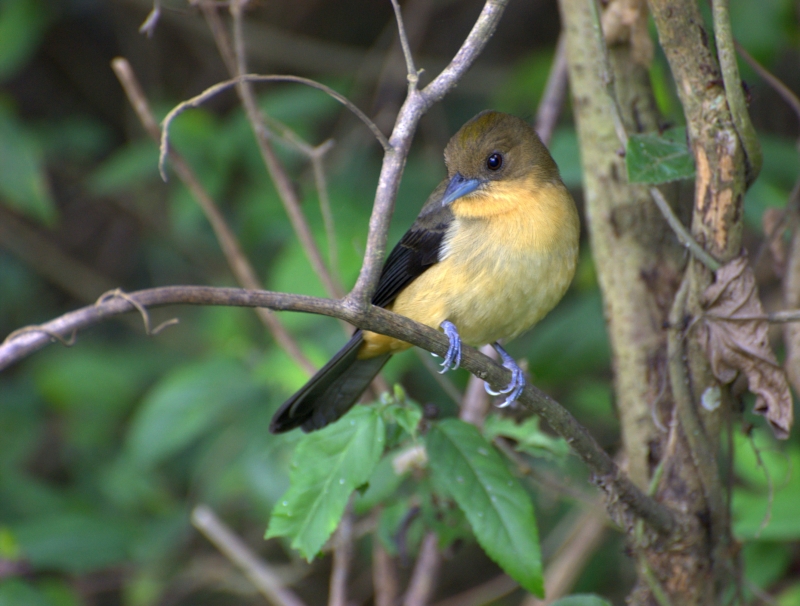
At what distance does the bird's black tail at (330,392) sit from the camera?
8.12ft

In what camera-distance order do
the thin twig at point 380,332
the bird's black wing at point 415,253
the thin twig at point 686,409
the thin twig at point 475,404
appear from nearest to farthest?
1. the thin twig at point 380,332
2. the thin twig at point 686,409
3. the bird's black wing at point 415,253
4. the thin twig at point 475,404

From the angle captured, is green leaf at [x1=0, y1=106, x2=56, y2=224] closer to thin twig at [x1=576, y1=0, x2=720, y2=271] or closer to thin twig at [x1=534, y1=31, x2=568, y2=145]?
thin twig at [x1=534, y1=31, x2=568, y2=145]

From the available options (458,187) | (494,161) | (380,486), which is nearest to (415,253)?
(458,187)

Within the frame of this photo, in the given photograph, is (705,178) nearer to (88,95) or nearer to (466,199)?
(466,199)

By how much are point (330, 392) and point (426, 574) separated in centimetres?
81

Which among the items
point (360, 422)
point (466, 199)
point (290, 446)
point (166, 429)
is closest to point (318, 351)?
point (290, 446)

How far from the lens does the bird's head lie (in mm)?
2809

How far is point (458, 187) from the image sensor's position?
2799mm

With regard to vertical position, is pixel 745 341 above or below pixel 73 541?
above

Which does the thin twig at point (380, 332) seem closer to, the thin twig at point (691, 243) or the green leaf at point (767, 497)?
the green leaf at point (767, 497)

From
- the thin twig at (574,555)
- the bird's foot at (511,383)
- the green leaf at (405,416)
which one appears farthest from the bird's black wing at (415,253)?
the thin twig at (574,555)

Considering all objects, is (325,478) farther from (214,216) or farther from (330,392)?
(214,216)

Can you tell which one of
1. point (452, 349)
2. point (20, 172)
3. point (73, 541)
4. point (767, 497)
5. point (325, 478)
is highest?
point (20, 172)

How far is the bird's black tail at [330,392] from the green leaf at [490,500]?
51 centimetres
